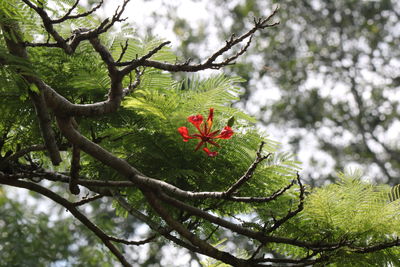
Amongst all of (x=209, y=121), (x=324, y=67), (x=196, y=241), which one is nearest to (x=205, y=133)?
(x=209, y=121)

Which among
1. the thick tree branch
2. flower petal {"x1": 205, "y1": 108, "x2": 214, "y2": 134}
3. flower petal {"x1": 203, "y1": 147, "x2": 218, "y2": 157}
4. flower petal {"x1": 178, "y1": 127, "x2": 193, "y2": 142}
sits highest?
flower petal {"x1": 205, "y1": 108, "x2": 214, "y2": 134}

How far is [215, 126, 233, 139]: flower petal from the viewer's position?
2.43 metres

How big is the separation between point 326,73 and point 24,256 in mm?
12638

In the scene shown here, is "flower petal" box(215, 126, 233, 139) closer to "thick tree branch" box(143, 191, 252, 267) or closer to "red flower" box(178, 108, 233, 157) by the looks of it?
"red flower" box(178, 108, 233, 157)

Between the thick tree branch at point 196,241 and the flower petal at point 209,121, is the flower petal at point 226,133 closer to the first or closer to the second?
the flower petal at point 209,121

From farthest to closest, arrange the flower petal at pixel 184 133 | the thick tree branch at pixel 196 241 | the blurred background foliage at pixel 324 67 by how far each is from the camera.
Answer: the blurred background foliage at pixel 324 67 → the flower petal at pixel 184 133 → the thick tree branch at pixel 196 241

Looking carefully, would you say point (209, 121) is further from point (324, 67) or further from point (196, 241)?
point (324, 67)

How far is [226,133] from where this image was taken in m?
2.44

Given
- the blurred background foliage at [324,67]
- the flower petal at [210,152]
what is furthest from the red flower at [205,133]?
the blurred background foliage at [324,67]

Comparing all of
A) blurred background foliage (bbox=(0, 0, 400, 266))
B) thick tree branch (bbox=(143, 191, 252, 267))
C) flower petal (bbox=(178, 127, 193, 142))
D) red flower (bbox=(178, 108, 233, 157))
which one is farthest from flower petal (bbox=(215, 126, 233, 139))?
blurred background foliage (bbox=(0, 0, 400, 266))

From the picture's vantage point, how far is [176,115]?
2379 millimetres

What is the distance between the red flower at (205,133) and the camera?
7.82 feet

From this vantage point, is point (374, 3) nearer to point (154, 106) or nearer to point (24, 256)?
point (24, 256)

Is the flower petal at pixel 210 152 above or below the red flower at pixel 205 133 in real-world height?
below
